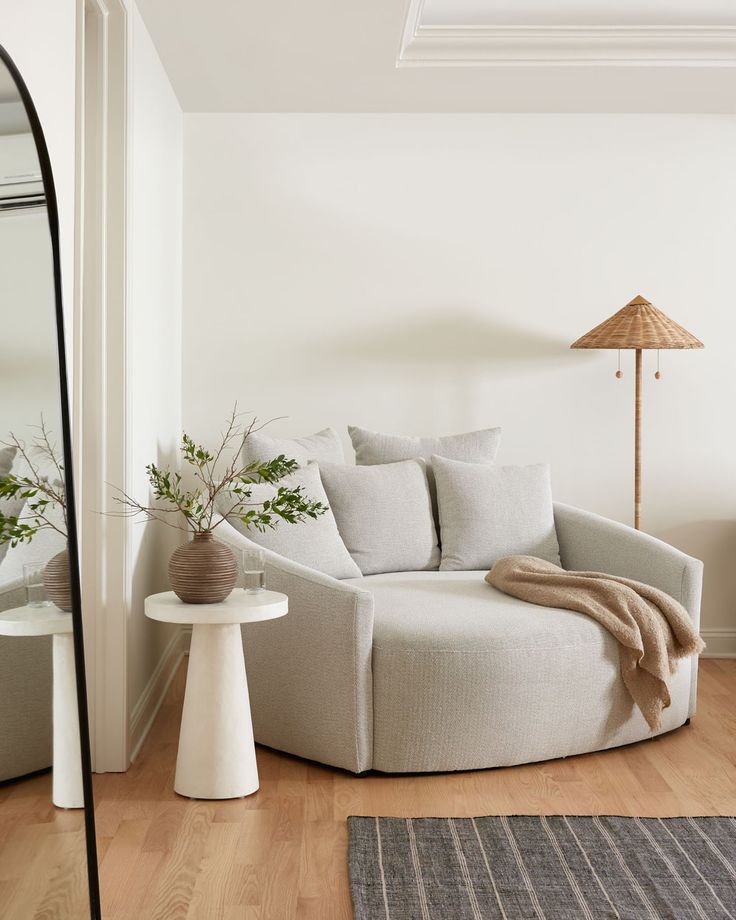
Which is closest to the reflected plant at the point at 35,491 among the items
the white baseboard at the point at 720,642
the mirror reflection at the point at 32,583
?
the mirror reflection at the point at 32,583

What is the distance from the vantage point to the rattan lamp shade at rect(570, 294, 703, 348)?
151 inches

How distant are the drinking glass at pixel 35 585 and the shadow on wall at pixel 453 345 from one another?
284 centimetres

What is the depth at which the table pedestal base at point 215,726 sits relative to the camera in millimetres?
2723

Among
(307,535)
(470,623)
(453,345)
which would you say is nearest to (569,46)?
(453,345)

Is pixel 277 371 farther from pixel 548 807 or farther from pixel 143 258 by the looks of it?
pixel 548 807

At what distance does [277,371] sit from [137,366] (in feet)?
3.99

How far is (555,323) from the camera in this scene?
4.32 meters

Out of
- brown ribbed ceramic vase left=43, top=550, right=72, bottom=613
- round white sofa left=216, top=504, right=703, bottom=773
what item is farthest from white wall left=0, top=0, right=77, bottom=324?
round white sofa left=216, top=504, right=703, bottom=773

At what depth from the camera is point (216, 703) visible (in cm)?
274

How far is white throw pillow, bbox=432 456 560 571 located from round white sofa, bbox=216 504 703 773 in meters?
0.51

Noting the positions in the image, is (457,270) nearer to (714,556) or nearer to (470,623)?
(714,556)

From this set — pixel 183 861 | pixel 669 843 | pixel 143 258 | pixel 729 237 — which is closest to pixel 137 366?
pixel 143 258

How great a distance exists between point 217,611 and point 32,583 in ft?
4.00

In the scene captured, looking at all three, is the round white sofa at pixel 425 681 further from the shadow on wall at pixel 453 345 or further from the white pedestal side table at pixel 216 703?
the shadow on wall at pixel 453 345
